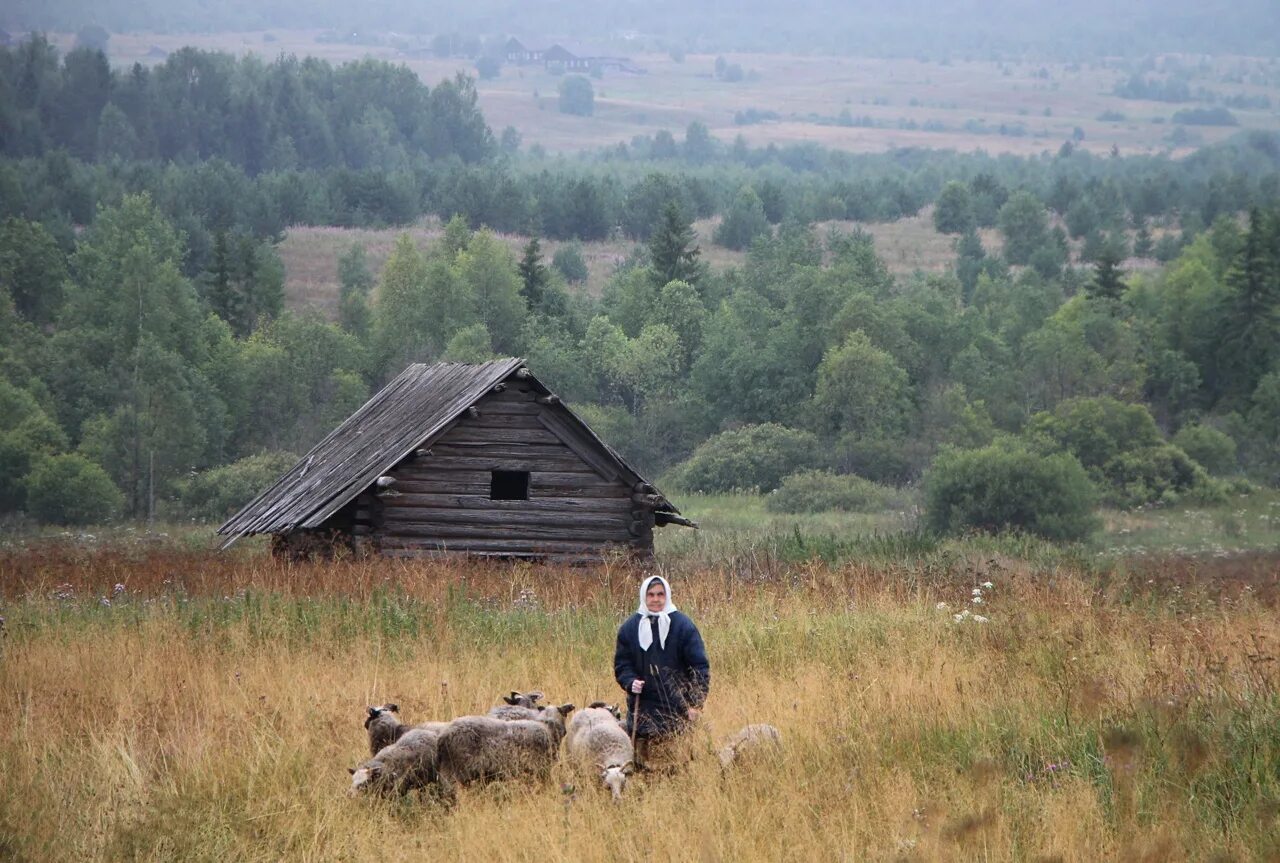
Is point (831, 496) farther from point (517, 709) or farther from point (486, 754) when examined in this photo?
point (486, 754)

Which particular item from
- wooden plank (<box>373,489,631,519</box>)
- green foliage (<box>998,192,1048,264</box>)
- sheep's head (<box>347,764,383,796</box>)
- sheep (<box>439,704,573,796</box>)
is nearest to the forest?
green foliage (<box>998,192,1048,264</box>)

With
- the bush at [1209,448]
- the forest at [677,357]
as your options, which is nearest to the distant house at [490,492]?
the forest at [677,357]

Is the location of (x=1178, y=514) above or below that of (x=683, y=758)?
below

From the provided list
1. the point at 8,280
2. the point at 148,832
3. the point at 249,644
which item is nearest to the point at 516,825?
the point at 148,832

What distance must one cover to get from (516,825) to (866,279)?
7608cm

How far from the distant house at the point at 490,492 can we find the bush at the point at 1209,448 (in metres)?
45.3

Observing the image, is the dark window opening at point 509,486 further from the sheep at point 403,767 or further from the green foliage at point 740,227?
the green foliage at point 740,227

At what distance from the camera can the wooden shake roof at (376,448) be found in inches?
827

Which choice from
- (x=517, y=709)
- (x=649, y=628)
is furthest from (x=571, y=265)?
(x=517, y=709)

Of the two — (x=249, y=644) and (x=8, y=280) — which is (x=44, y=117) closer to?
(x=8, y=280)

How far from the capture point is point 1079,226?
11875cm

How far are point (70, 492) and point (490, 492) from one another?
115 feet

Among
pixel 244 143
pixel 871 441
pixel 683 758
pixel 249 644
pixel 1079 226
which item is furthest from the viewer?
pixel 244 143

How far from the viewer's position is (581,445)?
72.5 ft
